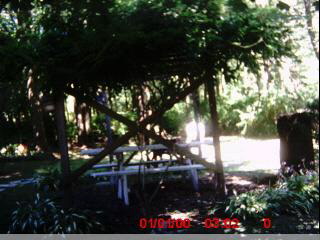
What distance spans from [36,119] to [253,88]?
432 inches

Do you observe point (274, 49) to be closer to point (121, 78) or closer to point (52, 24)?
point (121, 78)

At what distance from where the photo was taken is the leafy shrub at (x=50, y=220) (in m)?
5.54

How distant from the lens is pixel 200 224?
20.5 ft

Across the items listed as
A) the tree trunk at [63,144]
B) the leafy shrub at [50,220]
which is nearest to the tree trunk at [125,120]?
the tree trunk at [63,144]

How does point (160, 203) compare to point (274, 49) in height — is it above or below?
below

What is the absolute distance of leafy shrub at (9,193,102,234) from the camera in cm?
554

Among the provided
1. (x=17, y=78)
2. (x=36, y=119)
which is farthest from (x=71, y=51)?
(x=36, y=119)
